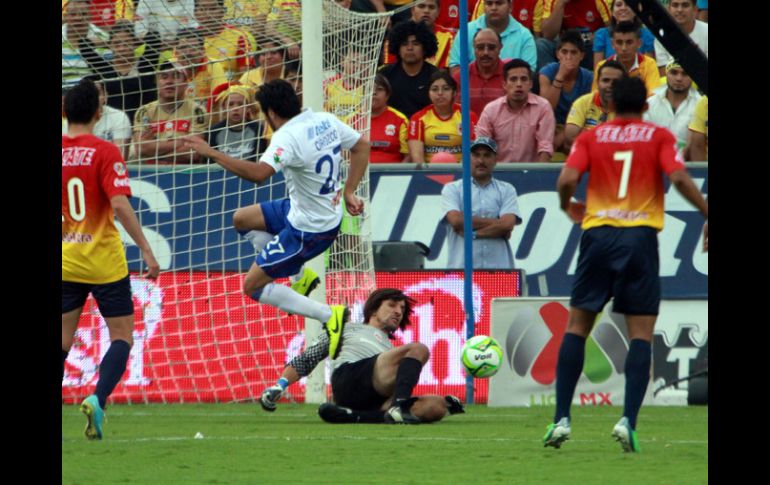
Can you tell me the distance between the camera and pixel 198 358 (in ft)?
44.8

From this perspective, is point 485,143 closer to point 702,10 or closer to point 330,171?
point 330,171

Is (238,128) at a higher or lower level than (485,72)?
lower

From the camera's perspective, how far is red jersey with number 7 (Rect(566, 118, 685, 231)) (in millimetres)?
8141

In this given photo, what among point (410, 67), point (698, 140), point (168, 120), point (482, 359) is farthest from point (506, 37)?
point (482, 359)

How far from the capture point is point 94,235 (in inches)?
367

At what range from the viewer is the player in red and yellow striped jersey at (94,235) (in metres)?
9.19

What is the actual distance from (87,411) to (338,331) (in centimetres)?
262

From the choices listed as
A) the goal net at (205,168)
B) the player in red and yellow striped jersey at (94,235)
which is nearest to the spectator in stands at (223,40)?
the goal net at (205,168)

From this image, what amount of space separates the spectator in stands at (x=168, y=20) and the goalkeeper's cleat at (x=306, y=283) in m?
3.15

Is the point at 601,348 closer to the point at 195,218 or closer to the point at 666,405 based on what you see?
the point at 666,405

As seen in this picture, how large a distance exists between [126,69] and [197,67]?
0.73 meters

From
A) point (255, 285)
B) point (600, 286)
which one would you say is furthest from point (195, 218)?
point (600, 286)

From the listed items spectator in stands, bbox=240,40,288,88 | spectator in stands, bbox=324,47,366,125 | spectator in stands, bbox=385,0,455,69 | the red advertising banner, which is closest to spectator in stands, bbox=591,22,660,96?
spectator in stands, bbox=385,0,455,69
